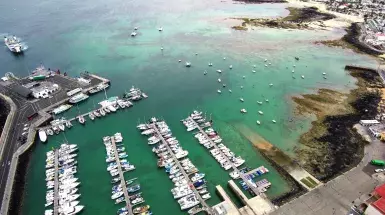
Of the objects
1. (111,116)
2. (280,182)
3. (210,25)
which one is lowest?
(280,182)

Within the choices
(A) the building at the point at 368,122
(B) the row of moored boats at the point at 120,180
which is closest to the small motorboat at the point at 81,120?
(B) the row of moored boats at the point at 120,180

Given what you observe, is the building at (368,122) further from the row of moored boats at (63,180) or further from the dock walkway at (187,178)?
the row of moored boats at (63,180)

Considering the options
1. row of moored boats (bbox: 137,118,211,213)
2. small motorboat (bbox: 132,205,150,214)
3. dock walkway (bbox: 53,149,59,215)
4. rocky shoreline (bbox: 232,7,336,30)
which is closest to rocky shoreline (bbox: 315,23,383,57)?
rocky shoreline (bbox: 232,7,336,30)

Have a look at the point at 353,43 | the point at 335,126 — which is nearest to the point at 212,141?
the point at 335,126

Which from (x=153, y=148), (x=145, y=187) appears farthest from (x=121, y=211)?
(x=153, y=148)

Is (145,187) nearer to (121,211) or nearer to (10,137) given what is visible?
(121,211)
